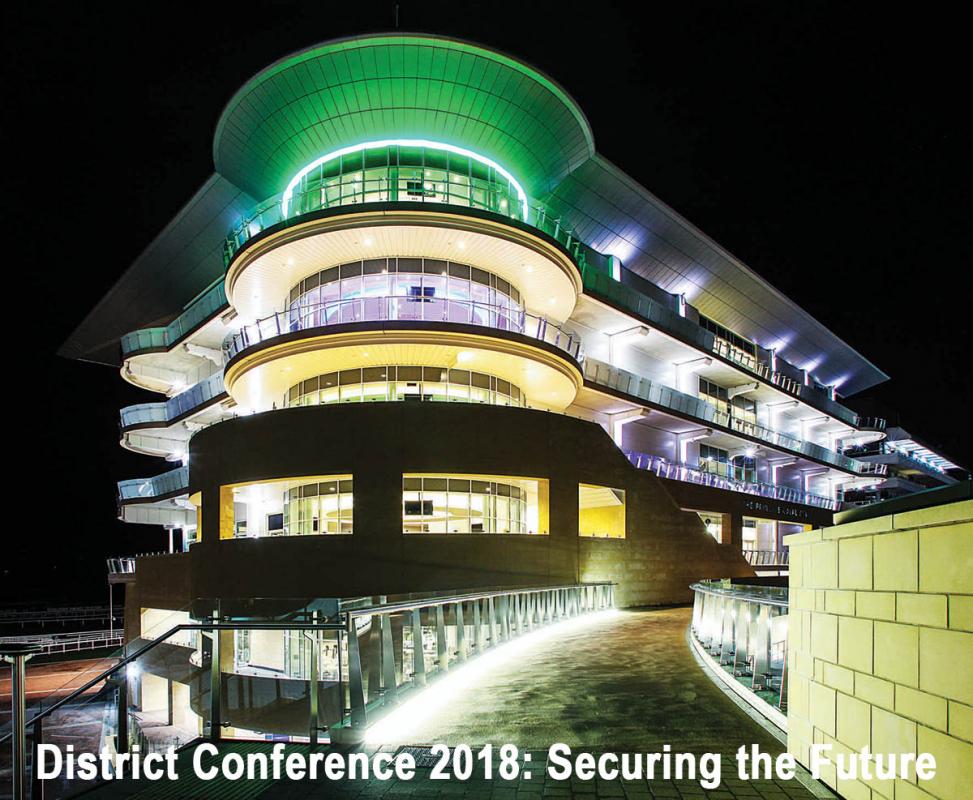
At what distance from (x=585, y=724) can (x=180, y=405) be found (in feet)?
111

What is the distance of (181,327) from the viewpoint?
37688 millimetres

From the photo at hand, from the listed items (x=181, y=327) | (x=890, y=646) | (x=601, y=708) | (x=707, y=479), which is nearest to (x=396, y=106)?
(x=181, y=327)

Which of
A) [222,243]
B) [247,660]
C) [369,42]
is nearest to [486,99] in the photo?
[369,42]

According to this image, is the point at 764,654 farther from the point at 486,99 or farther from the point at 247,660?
the point at 486,99

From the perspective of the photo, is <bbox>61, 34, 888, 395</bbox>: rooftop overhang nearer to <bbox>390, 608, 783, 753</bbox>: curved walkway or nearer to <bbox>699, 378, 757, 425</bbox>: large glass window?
<bbox>699, 378, 757, 425</bbox>: large glass window

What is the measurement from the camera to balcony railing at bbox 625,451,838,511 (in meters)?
34.2

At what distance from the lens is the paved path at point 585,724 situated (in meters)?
5.20

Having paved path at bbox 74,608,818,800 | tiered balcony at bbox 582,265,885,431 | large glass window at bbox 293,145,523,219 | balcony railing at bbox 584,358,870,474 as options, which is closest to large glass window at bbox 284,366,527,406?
large glass window at bbox 293,145,523,219

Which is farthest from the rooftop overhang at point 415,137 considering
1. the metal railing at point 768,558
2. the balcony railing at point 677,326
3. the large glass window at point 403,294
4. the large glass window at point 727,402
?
the metal railing at point 768,558

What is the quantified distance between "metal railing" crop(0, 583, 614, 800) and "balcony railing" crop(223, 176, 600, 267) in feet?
61.5

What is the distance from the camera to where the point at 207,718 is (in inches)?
274

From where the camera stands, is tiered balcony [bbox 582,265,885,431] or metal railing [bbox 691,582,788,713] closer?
metal railing [bbox 691,582,788,713]

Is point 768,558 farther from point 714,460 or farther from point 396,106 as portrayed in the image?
point 396,106

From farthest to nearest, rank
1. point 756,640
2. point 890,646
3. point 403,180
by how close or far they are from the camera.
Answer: point 403,180 < point 756,640 < point 890,646
